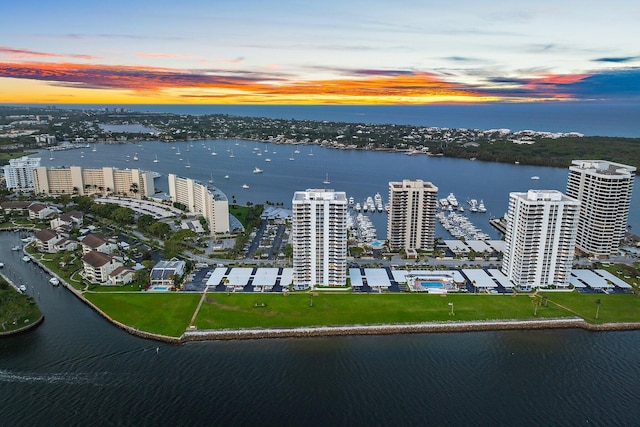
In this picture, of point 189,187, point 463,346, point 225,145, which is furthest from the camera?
point 225,145

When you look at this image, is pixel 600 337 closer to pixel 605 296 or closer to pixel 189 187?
pixel 605 296

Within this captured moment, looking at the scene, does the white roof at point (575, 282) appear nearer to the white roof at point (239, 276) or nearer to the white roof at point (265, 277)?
the white roof at point (265, 277)

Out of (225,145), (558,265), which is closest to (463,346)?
(558,265)

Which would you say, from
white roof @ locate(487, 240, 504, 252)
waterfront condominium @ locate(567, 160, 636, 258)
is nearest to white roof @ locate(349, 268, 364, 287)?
white roof @ locate(487, 240, 504, 252)

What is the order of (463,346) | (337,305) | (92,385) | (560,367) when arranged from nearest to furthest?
(92,385) → (560,367) → (463,346) → (337,305)

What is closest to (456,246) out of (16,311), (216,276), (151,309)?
(216,276)

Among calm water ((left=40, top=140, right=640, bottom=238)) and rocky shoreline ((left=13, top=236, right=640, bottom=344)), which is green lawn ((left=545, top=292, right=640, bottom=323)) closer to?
rocky shoreline ((left=13, top=236, right=640, bottom=344))

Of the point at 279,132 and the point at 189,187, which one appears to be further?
the point at 279,132
